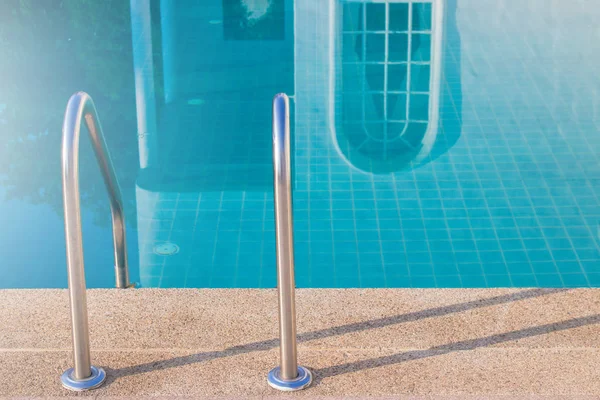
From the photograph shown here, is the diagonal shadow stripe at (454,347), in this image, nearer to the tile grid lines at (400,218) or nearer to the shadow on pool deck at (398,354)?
the shadow on pool deck at (398,354)

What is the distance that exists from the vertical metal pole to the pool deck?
0.06m

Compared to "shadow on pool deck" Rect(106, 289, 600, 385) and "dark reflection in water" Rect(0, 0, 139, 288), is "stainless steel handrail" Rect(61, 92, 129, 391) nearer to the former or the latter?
"shadow on pool deck" Rect(106, 289, 600, 385)

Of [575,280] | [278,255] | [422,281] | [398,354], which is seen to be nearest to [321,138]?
[422,281]

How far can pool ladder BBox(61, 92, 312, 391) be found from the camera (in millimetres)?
2436

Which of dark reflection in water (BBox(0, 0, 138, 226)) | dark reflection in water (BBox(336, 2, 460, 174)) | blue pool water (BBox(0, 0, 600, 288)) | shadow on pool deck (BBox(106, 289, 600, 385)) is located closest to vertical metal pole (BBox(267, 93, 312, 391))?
shadow on pool deck (BBox(106, 289, 600, 385))

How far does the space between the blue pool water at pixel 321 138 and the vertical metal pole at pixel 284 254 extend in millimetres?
2945

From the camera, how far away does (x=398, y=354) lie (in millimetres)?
2812

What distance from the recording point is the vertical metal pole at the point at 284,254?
7.95 ft

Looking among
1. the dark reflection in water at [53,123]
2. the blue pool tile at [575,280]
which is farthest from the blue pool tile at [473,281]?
the dark reflection in water at [53,123]

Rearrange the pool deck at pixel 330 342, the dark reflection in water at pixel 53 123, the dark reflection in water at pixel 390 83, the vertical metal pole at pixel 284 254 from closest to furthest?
the vertical metal pole at pixel 284 254 → the pool deck at pixel 330 342 → the dark reflection in water at pixel 53 123 → the dark reflection in water at pixel 390 83

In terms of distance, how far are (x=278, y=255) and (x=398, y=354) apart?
0.61 metres

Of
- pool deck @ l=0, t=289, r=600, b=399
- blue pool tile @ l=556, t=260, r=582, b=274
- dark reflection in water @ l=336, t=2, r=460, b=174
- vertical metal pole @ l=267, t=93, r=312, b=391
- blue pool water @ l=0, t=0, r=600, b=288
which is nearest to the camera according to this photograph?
vertical metal pole @ l=267, t=93, r=312, b=391

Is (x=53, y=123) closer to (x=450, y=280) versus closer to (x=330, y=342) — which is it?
(x=450, y=280)

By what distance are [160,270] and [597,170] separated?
11.7ft
